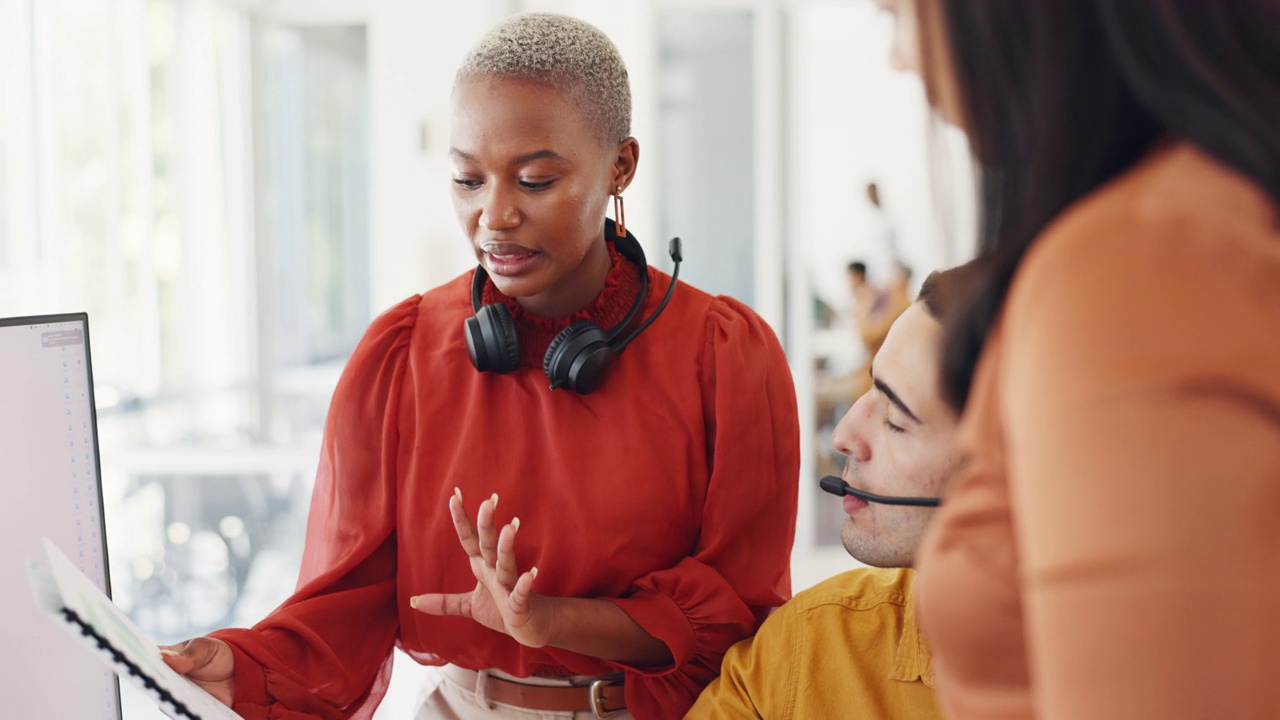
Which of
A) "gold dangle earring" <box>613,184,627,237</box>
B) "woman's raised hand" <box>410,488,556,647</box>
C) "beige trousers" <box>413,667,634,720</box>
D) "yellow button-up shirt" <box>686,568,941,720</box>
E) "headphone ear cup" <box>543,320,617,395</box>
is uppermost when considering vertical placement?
"gold dangle earring" <box>613,184,627,237</box>

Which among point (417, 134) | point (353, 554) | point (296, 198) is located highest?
point (417, 134)

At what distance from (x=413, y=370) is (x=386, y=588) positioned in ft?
0.93

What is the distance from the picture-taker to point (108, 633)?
2.67 feet

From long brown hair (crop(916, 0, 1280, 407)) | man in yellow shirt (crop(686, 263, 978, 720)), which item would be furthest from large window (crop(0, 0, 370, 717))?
long brown hair (crop(916, 0, 1280, 407))

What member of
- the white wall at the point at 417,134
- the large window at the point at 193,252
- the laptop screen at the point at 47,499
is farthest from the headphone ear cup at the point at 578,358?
the white wall at the point at 417,134

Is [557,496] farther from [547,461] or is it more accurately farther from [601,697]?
[601,697]

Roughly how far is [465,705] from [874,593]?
54 centimetres

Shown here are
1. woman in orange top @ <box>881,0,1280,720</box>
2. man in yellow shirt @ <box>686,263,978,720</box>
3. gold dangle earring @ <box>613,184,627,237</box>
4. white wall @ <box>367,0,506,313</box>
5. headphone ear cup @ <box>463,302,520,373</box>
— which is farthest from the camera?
white wall @ <box>367,0,506,313</box>

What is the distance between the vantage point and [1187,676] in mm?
441

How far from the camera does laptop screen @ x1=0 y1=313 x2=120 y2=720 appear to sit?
44.8 inches

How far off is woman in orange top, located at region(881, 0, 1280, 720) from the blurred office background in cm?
377

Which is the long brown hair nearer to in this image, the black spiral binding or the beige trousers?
the black spiral binding

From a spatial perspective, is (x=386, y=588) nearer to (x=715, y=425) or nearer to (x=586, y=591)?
(x=586, y=591)

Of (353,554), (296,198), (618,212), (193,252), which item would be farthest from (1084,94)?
(296,198)
